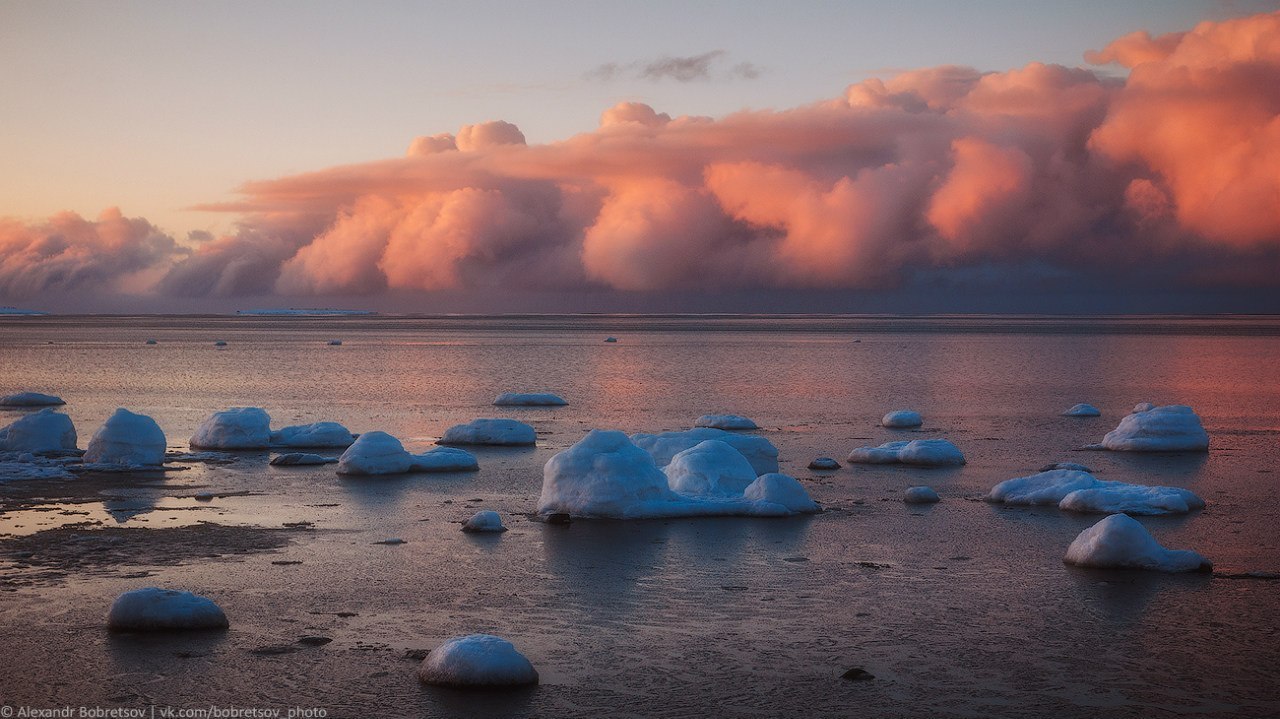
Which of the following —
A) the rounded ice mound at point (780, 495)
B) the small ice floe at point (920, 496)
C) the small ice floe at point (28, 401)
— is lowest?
the small ice floe at point (28, 401)

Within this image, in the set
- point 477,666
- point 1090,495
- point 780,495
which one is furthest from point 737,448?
point 477,666

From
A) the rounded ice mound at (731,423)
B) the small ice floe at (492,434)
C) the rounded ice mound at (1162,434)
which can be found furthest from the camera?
→ the rounded ice mound at (731,423)

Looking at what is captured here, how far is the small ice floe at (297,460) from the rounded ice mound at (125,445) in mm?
1762

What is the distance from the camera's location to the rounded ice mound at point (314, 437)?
2202 cm

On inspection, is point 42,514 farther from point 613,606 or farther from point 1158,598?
point 1158,598

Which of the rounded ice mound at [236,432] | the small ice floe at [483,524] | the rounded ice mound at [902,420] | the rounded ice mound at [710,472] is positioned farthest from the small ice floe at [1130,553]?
the rounded ice mound at [236,432]

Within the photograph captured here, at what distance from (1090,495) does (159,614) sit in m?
11.0

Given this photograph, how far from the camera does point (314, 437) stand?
22.1 m

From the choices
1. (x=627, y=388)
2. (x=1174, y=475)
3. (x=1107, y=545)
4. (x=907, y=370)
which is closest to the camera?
(x=1107, y=545)

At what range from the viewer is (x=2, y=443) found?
20.8m

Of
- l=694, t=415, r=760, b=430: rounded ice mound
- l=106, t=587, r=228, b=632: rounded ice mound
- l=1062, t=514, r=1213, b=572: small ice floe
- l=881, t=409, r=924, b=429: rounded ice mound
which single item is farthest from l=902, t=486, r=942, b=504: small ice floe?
l=881, t=409, r=924, b=429: rounded ice mound

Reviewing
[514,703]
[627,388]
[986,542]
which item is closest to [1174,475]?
[986,542]

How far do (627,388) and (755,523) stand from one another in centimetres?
2694

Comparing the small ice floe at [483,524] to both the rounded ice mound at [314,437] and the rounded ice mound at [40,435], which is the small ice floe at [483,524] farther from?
the rounded ice mound at [40,435]
